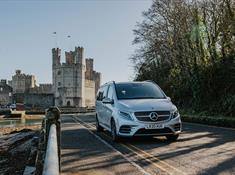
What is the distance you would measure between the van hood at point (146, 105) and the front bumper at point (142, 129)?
39cm

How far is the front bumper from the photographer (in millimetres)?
12852

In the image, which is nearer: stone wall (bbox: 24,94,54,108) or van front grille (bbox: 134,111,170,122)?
van front grille (bbox: 134,111,170,122)

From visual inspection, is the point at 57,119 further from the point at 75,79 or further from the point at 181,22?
the point at 75,79

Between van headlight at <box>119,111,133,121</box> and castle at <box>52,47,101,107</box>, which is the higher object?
castle at <box>52,47,101,107</box>

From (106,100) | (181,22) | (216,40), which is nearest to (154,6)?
(181,22)

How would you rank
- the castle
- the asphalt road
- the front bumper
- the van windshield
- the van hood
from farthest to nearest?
1. the castle
2. the van windshield
3. the van hood
4. the front bumper
5. the asphalt road

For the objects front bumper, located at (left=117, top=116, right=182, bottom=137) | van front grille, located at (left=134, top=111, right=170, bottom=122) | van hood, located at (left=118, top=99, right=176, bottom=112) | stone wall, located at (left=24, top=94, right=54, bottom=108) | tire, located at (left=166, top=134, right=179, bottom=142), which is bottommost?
tire, located at (left=166, top=134, right=179, bottom=142)

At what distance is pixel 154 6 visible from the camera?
1937 inches

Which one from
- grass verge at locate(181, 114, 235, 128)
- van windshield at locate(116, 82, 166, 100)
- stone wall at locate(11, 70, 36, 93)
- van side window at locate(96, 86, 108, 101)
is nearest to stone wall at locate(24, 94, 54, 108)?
stone wall at locate(11, 70, 36, 93)

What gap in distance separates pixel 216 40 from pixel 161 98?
25.5 m

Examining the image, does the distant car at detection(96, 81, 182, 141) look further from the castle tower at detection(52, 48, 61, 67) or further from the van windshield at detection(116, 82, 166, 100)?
the castle tower at detection(52, 48, 61, 67)

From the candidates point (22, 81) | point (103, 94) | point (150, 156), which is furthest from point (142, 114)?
point (22, 81)

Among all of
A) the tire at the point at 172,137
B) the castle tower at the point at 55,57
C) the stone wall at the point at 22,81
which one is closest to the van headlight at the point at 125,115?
the tire at the point at 172,137

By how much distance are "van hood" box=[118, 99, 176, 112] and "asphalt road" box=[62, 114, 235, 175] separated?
100cm
